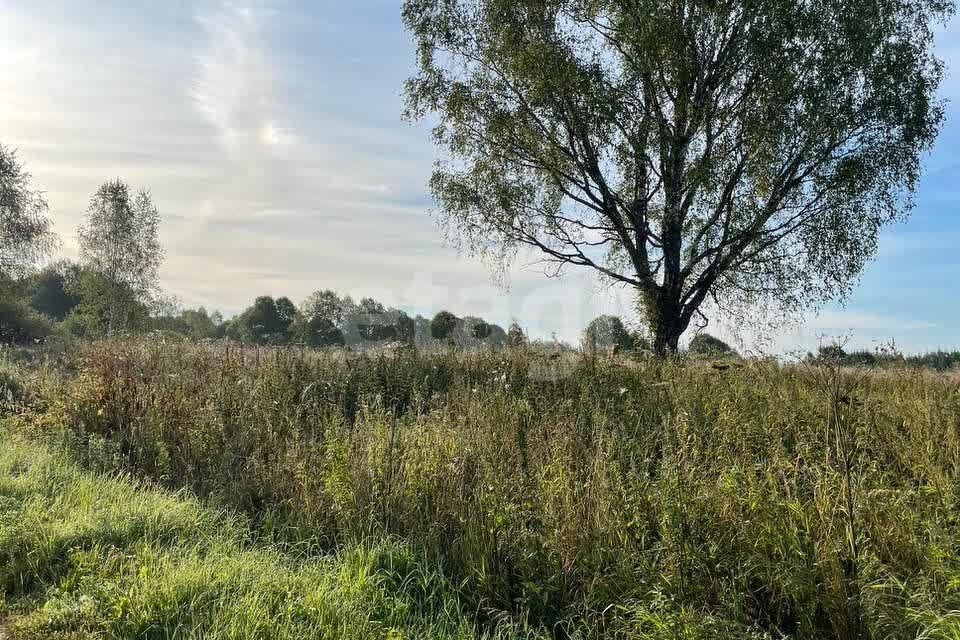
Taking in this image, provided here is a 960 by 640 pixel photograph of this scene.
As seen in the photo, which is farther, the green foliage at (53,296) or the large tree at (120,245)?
the green foliage at (53,296)

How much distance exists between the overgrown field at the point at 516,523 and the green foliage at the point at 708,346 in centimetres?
536

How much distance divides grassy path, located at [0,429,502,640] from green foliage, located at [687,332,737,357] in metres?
9.50

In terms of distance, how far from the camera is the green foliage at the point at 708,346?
39.9 feet

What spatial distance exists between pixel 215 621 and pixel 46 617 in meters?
1.03

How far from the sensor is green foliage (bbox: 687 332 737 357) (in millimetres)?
12156

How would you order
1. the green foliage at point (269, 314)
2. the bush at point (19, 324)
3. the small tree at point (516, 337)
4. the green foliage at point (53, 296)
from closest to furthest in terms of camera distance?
A: the small tree at point (516, 337)
the bush at point (19, 324)
the green foliage at point (269, 314)
the green foliage at point (53, 296)

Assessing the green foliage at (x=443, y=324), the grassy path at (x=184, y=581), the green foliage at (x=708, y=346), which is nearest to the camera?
the grassy path at (x=184, y=581)

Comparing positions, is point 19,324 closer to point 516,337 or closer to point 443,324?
point 443,324

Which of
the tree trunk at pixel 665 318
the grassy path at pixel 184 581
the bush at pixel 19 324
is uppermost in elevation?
the tree trunk at pixel 665 318

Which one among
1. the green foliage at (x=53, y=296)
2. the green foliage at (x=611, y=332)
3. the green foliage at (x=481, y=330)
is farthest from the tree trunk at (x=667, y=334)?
the green foliage at (x=53, y=296)

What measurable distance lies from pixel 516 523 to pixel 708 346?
36.4ft

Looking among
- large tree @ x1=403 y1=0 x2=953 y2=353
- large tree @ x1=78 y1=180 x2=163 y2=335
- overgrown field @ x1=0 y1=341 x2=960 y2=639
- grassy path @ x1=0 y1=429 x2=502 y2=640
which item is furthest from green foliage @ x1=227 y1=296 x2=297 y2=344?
grassy path @ x1=0 y1=429 x2=502 y2=640

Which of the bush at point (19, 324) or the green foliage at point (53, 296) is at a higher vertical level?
the green foliage at point (53, 296)

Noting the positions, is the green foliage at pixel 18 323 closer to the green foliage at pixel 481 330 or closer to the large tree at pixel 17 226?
the large tree at pixel 17 226
